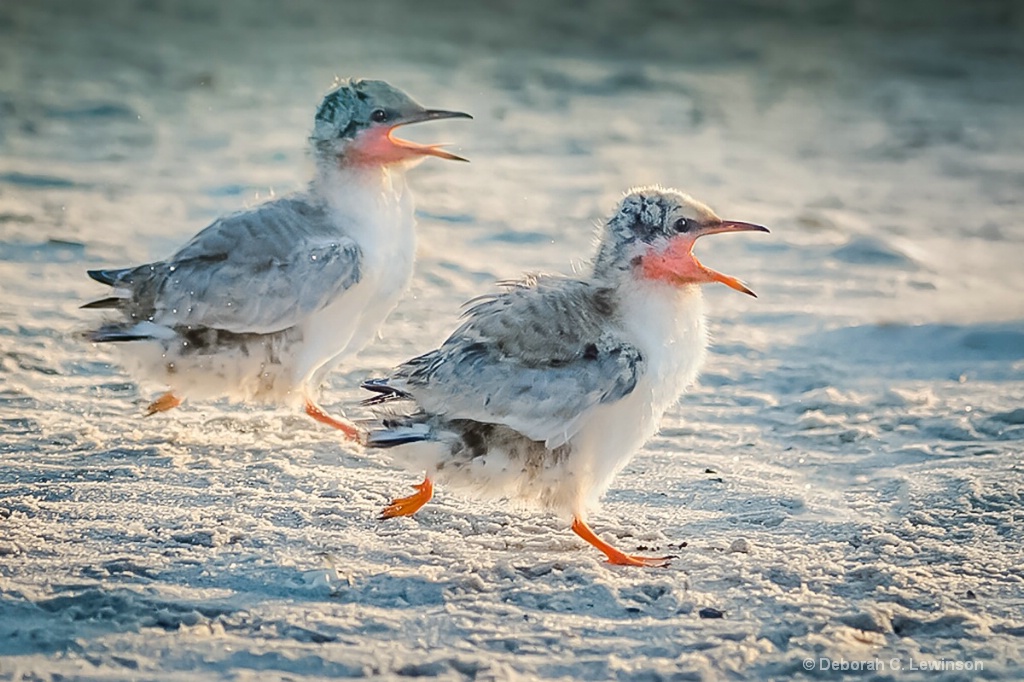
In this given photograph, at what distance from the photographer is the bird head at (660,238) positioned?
4.39 meters

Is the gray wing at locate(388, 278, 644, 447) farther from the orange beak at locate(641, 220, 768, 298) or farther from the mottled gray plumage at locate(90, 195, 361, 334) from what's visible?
the mottled gray plumage at locate(90, 195, 361, 334)

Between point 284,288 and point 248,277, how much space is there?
138 millimetres

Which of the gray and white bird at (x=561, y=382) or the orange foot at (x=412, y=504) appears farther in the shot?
the orange foot at (x=412, y=504)

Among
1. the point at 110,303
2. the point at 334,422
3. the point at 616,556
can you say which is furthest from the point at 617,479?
the point at 110,303

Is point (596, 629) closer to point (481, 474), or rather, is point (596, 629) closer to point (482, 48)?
point (481, 474)

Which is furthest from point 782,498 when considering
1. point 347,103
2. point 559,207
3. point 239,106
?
point 239,106

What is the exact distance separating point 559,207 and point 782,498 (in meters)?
4.03

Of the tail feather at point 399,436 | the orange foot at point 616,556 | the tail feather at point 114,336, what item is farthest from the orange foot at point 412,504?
the tail feather at point 114,336

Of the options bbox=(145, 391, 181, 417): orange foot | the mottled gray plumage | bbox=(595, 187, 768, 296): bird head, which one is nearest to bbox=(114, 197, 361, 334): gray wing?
the mottled gray plumage

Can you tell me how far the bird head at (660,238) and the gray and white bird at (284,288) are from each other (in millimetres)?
1232

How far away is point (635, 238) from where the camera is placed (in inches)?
173

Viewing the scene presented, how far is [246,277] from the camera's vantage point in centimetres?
507

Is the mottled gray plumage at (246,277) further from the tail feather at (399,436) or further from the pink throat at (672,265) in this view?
the pink throat at (672,265)

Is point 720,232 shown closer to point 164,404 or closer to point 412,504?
point 412,504
